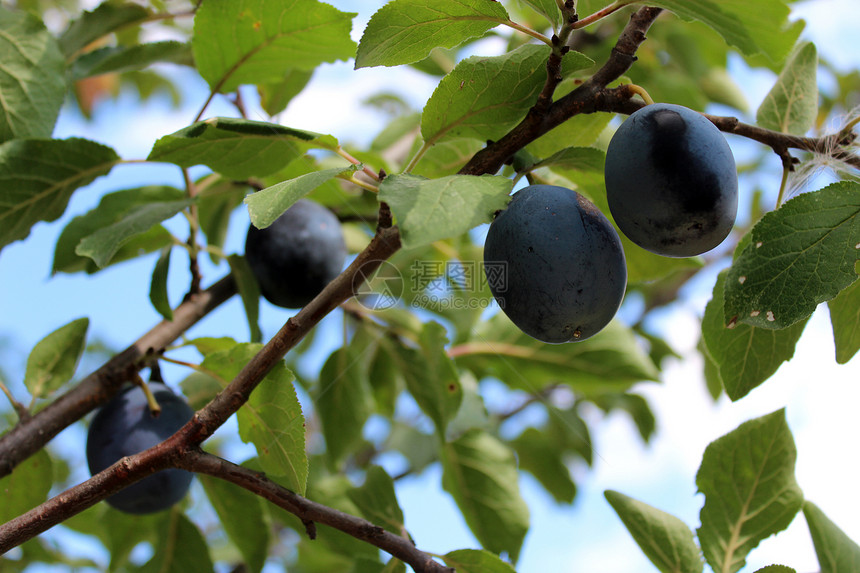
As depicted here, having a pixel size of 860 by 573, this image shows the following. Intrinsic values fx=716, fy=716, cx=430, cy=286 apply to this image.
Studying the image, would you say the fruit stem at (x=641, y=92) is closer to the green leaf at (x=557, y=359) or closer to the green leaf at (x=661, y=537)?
the green leaf at (x=661, y=537)

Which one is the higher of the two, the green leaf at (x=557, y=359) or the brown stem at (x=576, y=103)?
the brown stem at (x=576, y=103)

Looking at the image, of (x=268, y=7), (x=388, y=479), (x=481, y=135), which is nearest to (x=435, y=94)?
(x=481, y=135)

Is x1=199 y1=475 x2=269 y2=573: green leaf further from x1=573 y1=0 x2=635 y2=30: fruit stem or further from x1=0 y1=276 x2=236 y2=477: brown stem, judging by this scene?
x1=573 y1=0 x2=635 y2=30: fruit stem

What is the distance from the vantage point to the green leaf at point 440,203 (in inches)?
22.3

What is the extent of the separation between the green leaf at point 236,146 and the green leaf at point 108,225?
29cm

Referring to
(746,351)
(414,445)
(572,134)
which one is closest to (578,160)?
(572,134)

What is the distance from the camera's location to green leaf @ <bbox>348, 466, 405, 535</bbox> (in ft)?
3.64

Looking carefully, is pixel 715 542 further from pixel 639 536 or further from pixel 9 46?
pixel 9 46

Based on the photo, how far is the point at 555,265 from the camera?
2.31 ft

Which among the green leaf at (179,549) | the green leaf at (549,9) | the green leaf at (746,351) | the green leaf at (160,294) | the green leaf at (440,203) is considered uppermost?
the green leaf at (549,9)

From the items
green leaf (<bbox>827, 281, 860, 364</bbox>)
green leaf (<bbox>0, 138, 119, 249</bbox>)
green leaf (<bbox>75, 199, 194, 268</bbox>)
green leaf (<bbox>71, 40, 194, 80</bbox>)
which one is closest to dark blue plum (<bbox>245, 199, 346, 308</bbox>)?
green leaf (<bbox>75, 199, 194, 268</bbox>)

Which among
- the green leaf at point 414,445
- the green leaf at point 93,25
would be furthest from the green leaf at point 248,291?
the green leaf at point 414,445

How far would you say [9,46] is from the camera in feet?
3.72

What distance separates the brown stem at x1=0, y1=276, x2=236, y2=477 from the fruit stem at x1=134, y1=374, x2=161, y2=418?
0.01 meters
